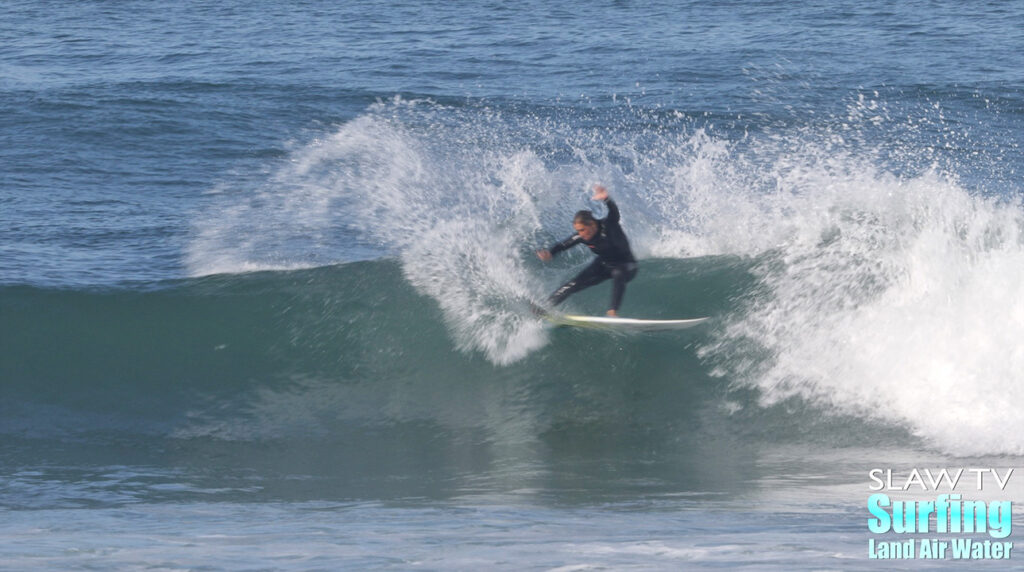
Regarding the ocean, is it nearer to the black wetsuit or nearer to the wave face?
the wave face

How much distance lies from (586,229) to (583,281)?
0.62 metres

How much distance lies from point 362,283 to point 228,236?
4.11 meters

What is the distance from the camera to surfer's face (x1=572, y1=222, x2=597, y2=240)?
902 centimetres

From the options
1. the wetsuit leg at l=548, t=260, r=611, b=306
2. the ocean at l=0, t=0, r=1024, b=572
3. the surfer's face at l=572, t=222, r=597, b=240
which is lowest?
the ocean at l=0, t=0, r=1024, b=572

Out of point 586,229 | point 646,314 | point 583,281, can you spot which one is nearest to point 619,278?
point 583,281

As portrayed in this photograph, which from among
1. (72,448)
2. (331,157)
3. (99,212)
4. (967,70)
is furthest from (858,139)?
(72,448)

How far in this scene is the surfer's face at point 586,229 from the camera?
902 centimetres

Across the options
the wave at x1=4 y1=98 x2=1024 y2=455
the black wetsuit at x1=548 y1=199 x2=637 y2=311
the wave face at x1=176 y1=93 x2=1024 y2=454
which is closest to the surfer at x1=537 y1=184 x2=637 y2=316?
the black wetsuit at x1=548 y1=199 x2=637 y2=311

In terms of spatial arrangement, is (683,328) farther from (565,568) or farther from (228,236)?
(228,236)

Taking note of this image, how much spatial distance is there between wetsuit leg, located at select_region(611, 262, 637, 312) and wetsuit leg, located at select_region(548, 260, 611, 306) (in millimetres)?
80

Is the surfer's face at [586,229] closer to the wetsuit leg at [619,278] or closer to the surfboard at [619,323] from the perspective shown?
the wetsuit leg at [619,278]

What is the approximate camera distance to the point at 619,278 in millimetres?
9305

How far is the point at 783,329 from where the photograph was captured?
959 centimetres

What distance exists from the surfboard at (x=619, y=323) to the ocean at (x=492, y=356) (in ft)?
1.05
